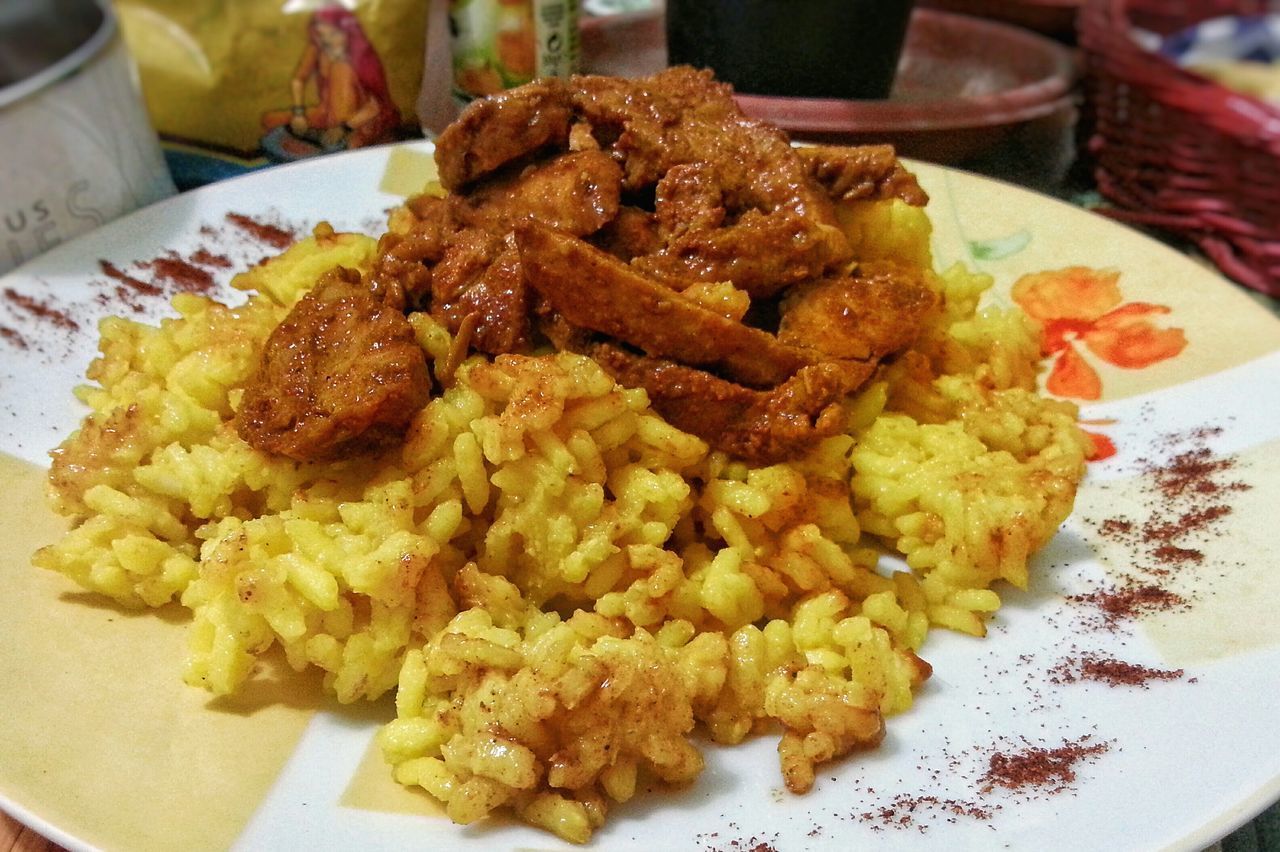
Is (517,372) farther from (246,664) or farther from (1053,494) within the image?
(1053,494)

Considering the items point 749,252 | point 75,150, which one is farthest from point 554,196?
point 75,150

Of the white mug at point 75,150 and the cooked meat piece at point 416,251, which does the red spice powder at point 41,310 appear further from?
the cooked meat piece at point 416,251

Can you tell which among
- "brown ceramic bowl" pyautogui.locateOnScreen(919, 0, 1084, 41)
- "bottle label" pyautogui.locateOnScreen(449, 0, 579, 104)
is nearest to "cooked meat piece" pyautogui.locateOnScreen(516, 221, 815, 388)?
"bottle label" pyautogui.locateOnScreen(449, 0, 579, 104)

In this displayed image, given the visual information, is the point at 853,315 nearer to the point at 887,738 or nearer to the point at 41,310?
the point at 887,738

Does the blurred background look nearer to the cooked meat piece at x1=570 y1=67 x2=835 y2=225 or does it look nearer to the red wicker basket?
the red wicker basket

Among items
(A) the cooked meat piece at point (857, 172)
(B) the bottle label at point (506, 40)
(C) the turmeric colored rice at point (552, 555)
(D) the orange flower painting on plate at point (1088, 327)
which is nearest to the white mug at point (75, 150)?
(C) the turmeric colored rice at point (552, 555)

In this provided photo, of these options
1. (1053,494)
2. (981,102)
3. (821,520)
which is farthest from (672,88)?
(981,102)
